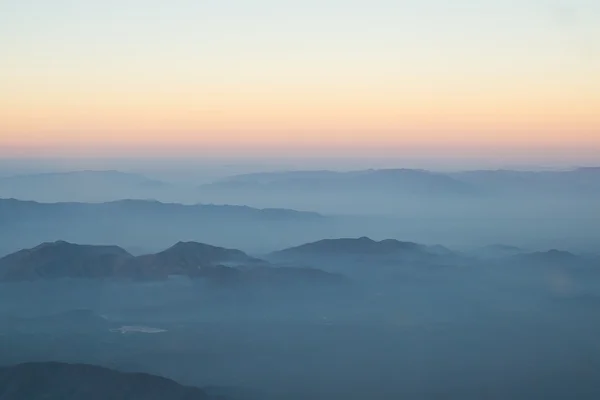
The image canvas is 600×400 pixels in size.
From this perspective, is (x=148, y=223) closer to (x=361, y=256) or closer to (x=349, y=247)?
(x=349, y=247)

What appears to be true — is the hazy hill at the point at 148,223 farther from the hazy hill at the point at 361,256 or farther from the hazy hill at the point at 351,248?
the hazy hill at the point at 361,256

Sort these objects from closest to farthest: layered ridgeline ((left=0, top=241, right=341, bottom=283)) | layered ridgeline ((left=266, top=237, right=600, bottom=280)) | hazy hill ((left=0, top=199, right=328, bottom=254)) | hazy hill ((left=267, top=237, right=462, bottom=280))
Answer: layered ridgeline ((left=0, top=241, right=341, bottom=283)), layered ridgeline ((left=266, top=237, right=600, bottom=280)), hazy hill ((left=267, top=237, right=462, bottom=280)), hazy hill ((left=0, top=199, right=328, bottom=254))

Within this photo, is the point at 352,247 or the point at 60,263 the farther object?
the point at 352,247

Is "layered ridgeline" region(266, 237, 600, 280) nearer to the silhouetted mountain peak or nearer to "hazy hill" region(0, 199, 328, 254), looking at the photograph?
the silhouetted mountain peak

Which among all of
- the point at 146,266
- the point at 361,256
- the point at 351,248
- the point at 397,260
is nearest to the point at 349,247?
the point at 351,248

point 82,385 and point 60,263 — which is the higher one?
point 60,263

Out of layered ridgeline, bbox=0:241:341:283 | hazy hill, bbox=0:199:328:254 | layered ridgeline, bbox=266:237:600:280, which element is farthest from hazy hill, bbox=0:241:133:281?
hazy hill, bbox=0:199:328:254
